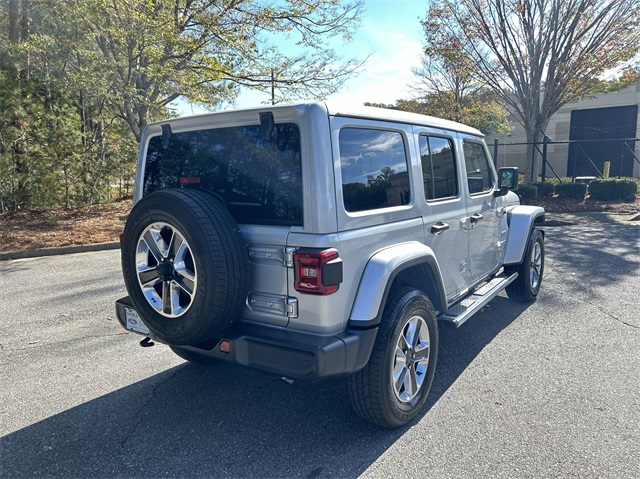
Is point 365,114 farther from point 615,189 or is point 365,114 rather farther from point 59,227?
point 615,189

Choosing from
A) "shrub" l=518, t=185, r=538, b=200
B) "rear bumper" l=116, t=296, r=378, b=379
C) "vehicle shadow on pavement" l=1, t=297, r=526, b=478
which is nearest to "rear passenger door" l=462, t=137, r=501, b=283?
"vehicle shadow on pavement" l=1, t=297, r=526, b=478

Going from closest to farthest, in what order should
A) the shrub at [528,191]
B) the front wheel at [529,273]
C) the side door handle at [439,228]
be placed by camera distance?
the side door handle at [439,228] < the front wheel at [529,273] < the shrub at [528,191]

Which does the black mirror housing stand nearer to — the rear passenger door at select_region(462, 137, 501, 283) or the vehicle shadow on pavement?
the rear passenger door at select_region(462, 137, 501, 283)

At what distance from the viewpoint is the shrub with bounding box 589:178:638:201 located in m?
13.5

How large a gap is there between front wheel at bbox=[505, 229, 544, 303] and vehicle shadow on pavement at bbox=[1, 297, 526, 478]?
1.94 m

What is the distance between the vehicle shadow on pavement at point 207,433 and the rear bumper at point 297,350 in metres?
0.36

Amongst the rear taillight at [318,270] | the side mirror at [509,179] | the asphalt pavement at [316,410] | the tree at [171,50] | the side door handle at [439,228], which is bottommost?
the asphalt pavement at [316,410]

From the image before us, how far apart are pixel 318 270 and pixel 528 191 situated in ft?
43.8

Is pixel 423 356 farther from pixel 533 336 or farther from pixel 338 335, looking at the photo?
pixel 533 336

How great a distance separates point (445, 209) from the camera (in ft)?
11.6

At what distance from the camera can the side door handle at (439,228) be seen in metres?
3.28

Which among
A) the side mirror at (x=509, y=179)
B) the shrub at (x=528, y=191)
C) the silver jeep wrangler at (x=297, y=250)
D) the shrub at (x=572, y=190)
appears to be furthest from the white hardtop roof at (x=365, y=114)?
the shrub at (x=572, y=190)

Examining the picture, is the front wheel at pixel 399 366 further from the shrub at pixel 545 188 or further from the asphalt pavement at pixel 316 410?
the shrub at pixel 545 188

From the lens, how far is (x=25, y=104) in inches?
469
